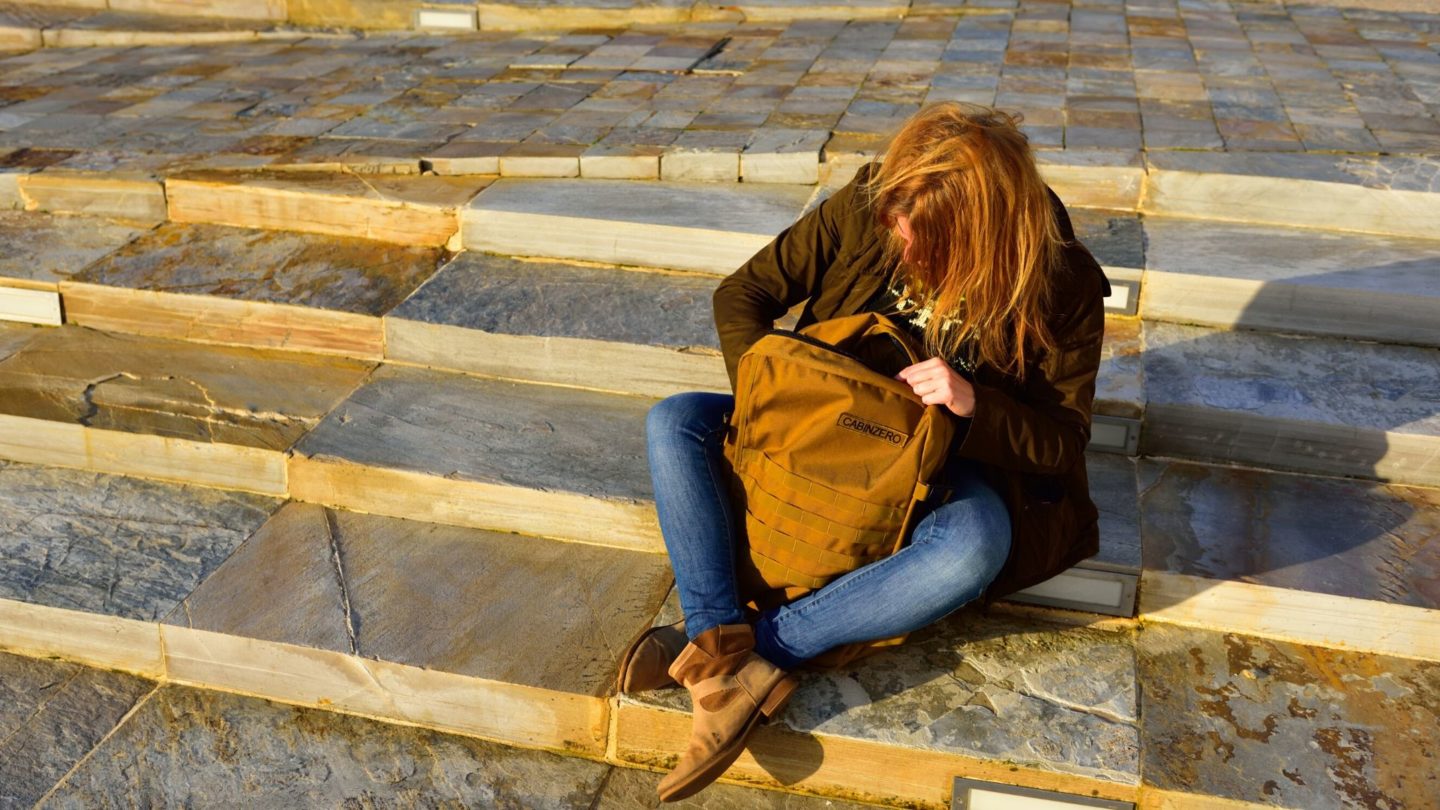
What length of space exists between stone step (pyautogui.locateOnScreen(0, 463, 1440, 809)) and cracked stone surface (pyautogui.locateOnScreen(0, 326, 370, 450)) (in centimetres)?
28

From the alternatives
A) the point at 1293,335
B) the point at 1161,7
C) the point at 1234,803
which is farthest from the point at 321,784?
the point at 1161,7

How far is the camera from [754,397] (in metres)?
2.45

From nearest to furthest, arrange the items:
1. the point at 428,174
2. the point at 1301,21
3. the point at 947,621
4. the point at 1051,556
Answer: the point at 1051,556
the point at 947,621
the point at 428,174
the point at 1301,21

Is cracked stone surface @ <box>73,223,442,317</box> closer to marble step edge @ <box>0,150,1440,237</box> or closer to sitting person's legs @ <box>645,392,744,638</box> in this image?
marble step edge @ <box>0,150,1440,237</box>

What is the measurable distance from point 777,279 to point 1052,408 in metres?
0.64

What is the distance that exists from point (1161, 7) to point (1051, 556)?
4.79 meters

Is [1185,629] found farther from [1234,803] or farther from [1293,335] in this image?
[1293,335]

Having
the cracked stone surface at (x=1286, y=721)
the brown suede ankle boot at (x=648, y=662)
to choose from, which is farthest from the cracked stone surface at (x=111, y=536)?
the cracked stone surface at (x=1286, y=721)

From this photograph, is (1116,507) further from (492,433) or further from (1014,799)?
(492,433)

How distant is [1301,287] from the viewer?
11.6 ft

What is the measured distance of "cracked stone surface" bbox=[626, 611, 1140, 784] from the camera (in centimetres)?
245

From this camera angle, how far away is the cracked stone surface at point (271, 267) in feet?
12.9

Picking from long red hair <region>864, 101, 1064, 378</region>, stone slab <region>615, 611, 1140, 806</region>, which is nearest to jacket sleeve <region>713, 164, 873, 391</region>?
long red hair <region>864, 101, 1064, 378</region>

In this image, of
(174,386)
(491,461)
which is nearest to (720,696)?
(491,461)
